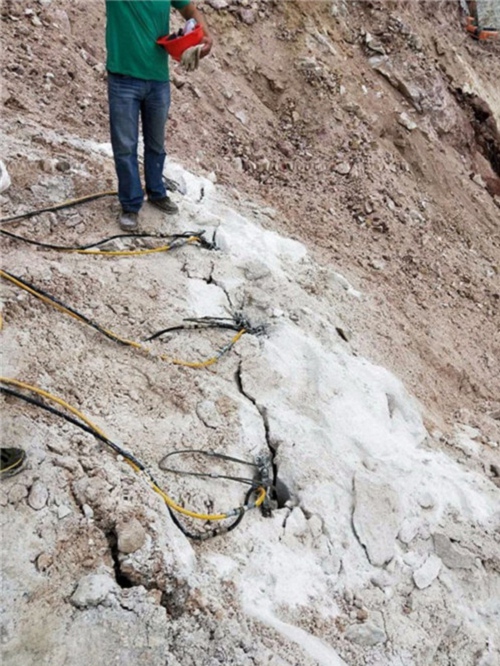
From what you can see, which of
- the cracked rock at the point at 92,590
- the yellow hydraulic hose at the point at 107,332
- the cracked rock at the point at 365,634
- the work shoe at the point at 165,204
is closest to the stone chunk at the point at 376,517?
the cracked rock at the point at 365,634

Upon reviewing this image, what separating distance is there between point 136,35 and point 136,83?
27 centimetres

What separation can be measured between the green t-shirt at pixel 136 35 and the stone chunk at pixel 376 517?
9.13 feet

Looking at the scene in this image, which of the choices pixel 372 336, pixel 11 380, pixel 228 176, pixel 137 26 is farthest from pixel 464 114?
pixel 11 380

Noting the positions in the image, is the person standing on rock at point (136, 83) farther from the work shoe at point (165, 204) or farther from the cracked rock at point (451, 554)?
the cracked rock at point (451, 554)

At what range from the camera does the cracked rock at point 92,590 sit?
1.92 m

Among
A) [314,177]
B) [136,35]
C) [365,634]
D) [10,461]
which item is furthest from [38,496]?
[314,177]

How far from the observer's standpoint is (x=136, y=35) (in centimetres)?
333

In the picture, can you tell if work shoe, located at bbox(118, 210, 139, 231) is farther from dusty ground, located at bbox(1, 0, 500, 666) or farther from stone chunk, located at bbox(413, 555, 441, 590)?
stone chunk, located at bbox(413, 555, 441, 590)

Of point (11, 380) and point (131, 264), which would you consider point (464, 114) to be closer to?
point (131, 264)

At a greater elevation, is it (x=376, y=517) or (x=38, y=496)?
(x=38, y=496)

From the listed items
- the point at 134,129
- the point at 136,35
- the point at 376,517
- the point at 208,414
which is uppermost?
the point at 136,35

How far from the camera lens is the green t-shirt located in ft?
10.7

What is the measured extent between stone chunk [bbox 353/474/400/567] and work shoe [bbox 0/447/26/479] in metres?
1.58

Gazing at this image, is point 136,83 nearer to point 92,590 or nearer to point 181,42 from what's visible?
point 181,42
